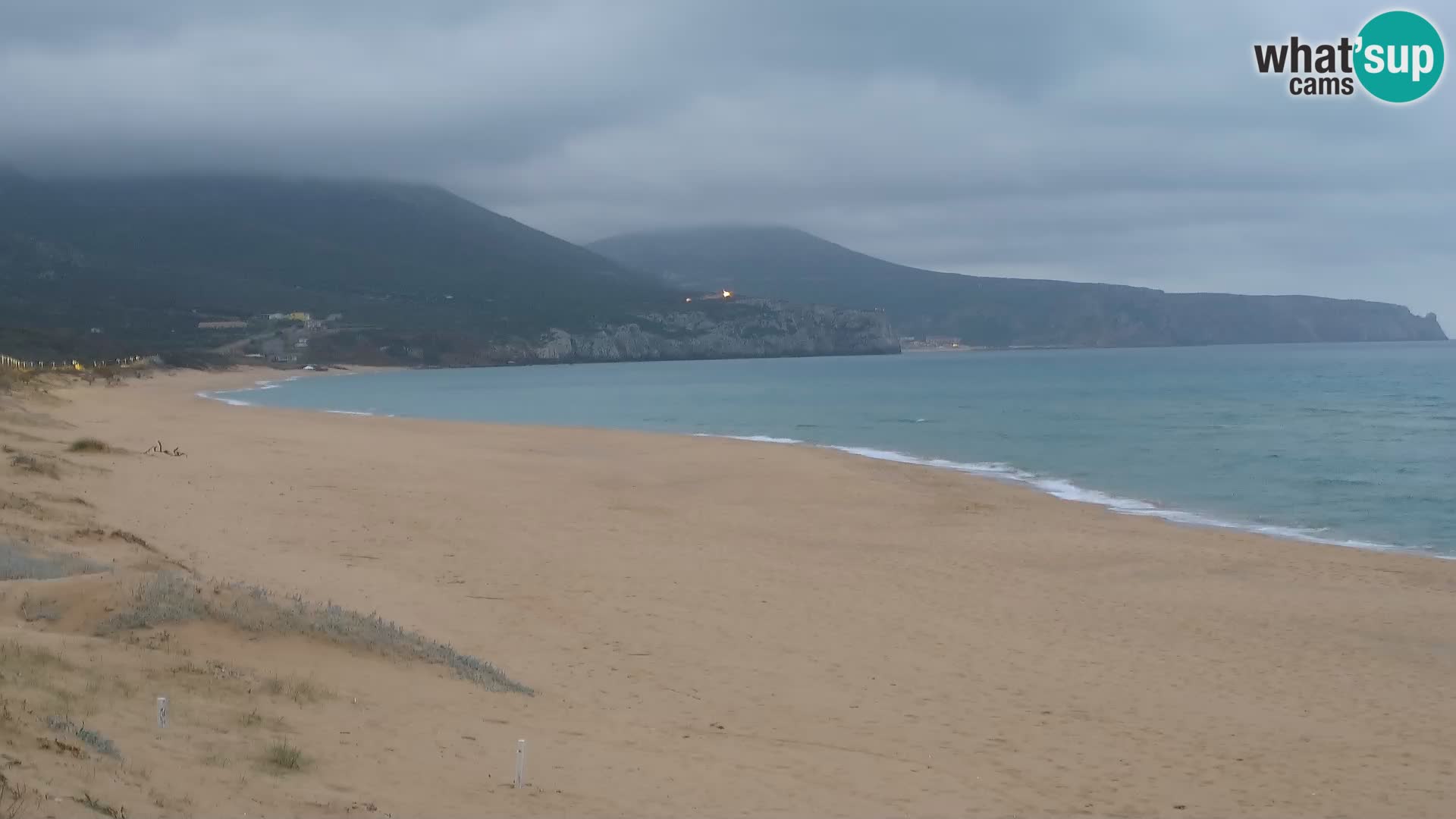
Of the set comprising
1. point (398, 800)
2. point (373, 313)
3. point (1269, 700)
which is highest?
point (373, 313)

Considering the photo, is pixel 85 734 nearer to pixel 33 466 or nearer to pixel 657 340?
pixel 33 466

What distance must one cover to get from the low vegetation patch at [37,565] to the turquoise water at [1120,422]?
19.4 meters

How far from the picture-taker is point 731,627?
11906 millimetres

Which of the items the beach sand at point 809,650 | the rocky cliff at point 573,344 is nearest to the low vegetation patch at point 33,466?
the beach sand at point 809,650

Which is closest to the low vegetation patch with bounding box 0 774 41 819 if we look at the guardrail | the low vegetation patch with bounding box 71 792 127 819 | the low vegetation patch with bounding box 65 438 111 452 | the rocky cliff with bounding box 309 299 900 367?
the low vegetation patch with bounding box 71 792 127 819

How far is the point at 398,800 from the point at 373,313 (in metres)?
172

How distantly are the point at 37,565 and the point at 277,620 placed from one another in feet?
10.6

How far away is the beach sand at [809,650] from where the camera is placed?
703 centimetres

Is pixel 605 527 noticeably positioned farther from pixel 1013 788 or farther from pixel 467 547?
pixel 1013 788

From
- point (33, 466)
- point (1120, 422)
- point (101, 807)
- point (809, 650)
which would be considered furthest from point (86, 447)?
point (1120, 422)

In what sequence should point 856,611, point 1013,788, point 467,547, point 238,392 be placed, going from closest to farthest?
point 1013,788, point 856,611, point 467,547, point 238,392

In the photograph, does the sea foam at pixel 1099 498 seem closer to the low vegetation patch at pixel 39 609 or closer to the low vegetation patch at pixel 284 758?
the low vegetation patch at pixel 284 758

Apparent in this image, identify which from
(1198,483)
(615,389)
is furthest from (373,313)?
(1198,483)

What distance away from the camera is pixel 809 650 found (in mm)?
11227
